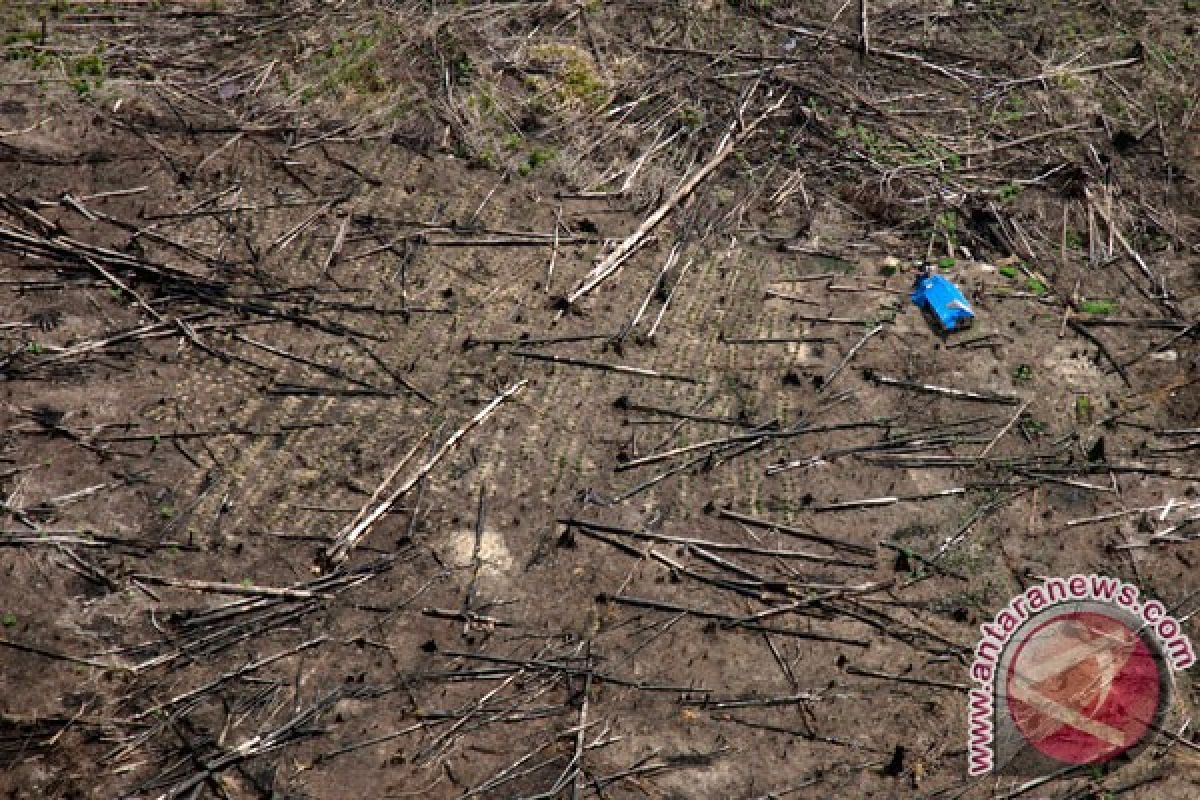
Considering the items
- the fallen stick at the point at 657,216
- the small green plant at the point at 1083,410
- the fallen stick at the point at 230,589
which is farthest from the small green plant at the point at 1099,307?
the fallen stick at the point at 230,589

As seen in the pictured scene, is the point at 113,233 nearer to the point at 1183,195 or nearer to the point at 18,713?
the point at 18,713

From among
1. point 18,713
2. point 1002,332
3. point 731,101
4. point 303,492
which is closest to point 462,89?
point 731,101

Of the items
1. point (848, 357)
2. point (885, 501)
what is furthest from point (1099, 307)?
point (885, 501)

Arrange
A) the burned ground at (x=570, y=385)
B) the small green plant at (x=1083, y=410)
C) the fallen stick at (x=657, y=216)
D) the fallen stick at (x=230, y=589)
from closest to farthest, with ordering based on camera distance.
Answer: the burned ground at (x=570, y=385) < the fallen stick at (x=230, y=589) < the small green plant at (x=1083, y=410) < the fallen stick at (x=657, y=216)

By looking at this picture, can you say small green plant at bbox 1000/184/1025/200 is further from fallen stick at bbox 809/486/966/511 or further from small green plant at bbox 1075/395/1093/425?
fallen stick at bbox 809/486/966/511

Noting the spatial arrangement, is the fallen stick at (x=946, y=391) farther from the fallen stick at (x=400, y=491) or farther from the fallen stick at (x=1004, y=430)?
the fallen stick at (x=400, y=491)

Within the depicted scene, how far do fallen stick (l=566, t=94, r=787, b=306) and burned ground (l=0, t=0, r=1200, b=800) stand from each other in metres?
0.06

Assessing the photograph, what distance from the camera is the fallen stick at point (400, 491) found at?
749cm

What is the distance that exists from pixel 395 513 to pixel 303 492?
0.67m

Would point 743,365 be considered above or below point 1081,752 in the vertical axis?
above

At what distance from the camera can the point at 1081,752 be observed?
23.0 feet

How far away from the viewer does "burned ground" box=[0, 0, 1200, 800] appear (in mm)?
6941

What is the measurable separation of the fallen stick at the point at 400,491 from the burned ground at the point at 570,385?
0.03 metres

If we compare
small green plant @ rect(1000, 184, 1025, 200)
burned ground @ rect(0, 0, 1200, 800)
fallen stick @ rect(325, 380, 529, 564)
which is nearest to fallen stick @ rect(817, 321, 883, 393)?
burned ground @ rect(0, 0, 1200, 800)
